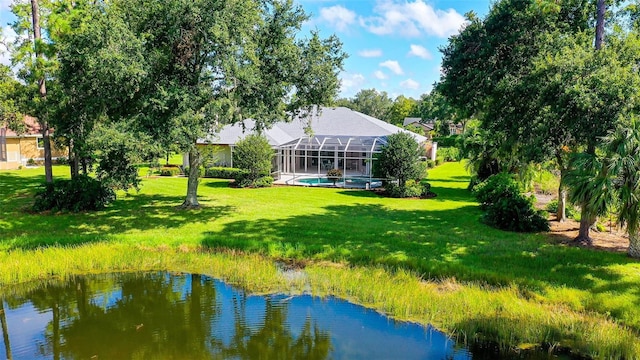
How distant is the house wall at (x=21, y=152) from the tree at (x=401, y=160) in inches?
909

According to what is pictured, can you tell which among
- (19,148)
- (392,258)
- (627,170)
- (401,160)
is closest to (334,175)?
(401,160)

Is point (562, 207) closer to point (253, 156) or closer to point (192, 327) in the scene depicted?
point (192, 327)

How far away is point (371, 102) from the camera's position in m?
110

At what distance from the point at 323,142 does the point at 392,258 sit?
19.0 m

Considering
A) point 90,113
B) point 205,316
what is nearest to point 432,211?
point 205,316

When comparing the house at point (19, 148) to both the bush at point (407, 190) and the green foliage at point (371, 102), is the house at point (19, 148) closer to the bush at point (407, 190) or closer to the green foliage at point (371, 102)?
the bush at point (407, 190)

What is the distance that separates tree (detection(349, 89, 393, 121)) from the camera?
105 metres

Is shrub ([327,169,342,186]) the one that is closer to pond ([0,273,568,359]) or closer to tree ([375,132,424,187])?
tree ([375,132,424,187])

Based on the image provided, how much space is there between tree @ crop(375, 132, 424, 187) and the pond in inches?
596

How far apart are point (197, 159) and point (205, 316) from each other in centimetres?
995

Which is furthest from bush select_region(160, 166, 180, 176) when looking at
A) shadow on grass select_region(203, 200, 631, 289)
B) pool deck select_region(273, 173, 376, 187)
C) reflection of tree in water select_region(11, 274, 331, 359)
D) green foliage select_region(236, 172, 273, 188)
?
reflection of tree in water select_region(11, 274, 331, 359)

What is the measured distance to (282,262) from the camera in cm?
1130

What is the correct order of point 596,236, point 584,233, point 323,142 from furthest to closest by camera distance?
point 323,142
point 596,236
point 584,233

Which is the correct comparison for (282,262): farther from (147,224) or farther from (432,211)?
(432,211)
